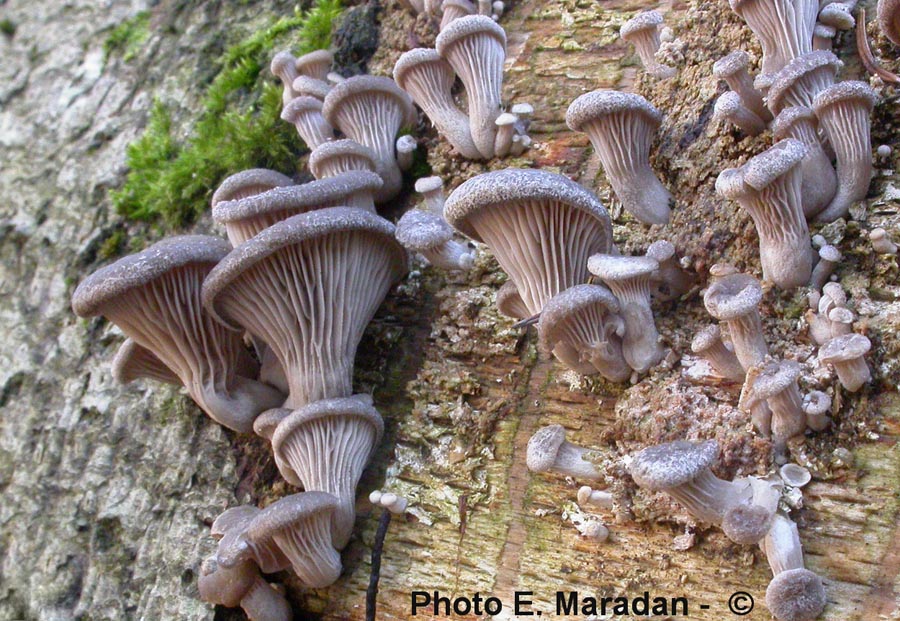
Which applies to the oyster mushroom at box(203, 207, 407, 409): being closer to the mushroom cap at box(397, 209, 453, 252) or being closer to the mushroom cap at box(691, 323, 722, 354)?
the mushroom cap at box(397, 209, 453, 252)

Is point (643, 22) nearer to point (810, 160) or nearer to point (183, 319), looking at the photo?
point (810, 160)

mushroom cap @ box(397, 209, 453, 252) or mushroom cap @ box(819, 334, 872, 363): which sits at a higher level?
mushroom cap @ box(397, 209, 453, 252)

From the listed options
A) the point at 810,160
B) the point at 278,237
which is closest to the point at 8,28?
the point at 278,237

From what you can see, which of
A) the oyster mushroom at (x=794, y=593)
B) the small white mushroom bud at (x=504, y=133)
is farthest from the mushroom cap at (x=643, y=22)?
the oyster mushroom at (x=794, y=593)

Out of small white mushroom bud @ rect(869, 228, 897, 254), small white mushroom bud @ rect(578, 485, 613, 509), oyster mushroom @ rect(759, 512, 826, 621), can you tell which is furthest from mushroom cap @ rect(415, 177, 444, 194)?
oyster mushroom @ rect(759, 512, 826, 621)

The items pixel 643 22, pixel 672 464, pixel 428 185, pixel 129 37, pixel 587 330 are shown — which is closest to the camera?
pixel 672 464

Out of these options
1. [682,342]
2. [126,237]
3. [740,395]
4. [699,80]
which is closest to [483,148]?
[699,80]

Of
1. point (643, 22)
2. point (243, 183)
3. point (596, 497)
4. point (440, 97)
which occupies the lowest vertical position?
point (596, 497)
